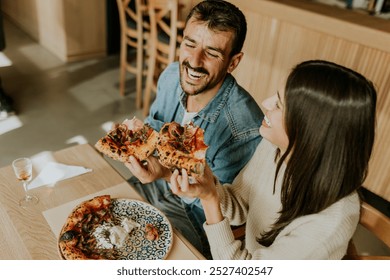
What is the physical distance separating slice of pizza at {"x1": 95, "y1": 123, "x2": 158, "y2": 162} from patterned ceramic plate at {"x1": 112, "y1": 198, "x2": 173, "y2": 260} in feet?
0.54

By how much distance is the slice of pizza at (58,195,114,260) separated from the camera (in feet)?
3.47

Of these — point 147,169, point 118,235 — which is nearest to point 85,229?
point 118,235

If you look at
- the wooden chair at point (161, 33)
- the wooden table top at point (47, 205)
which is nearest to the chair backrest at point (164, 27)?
the wooden chair at point (161, 33)

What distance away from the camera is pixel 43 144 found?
9.62 ft

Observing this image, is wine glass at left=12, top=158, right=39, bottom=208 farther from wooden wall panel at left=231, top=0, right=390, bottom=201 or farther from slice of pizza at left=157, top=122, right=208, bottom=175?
wooden wall panel at left=231, top=0, right=390, bottom=201

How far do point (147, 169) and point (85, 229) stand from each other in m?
0.32

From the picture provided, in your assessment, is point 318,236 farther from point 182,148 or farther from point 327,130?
point 182,148

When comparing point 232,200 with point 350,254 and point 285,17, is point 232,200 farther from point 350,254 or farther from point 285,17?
point 285,17

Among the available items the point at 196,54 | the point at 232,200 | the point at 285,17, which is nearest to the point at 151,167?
the point at 232,200

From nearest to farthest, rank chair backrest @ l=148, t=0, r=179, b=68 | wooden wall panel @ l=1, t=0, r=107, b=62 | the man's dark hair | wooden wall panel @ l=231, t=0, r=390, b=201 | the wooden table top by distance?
the wooden table top
the man's dark hair
wooden wall panel @ l=231, t=0, r=390, b=201
chair backrest @ l=148, t=0, r=179, b=68
wooden wall panel @ l=1, t=0, r=107, b=62

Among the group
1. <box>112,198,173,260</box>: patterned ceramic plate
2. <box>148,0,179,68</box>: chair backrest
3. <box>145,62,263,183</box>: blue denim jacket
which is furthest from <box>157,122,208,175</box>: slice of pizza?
<box>148,0,179,68</box>: chair backrest

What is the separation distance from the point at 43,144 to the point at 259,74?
1.91 m

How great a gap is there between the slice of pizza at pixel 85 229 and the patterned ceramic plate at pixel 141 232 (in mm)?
29

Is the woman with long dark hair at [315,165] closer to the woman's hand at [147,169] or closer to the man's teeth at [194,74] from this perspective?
the woman's hand at [147,169]
